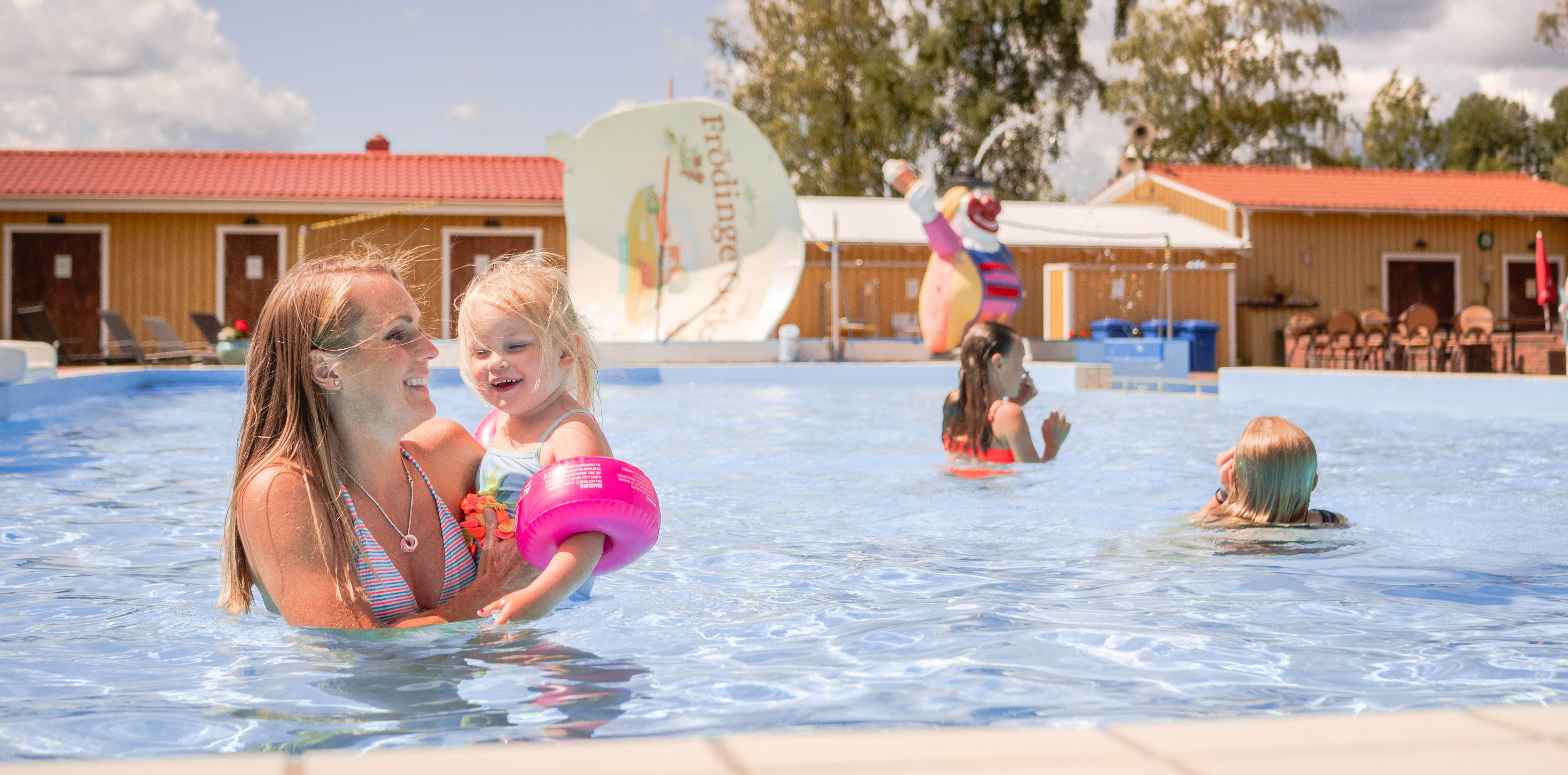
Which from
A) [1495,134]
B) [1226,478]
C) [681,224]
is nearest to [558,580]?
[1226,478]

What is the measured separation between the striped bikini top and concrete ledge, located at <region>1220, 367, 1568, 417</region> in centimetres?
916

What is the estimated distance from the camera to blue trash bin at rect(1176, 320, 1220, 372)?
1914 cm

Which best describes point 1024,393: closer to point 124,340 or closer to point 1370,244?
point 124,340

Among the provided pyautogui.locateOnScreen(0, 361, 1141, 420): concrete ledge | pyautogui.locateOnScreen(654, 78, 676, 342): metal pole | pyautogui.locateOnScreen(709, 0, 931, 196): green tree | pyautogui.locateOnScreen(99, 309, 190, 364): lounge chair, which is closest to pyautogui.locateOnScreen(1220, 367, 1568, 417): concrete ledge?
pyautogui.locateOnScreen(0, 361, 1141, 420): concrete ledge

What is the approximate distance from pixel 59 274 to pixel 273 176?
3552mm

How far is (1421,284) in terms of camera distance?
23609 millimetres

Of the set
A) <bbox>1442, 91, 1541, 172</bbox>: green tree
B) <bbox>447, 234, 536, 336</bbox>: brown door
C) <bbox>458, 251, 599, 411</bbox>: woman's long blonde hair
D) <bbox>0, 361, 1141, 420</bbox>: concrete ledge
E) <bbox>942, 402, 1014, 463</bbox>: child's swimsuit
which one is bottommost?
<bbox>942, 402, 1014, 463</bbox>: child's swimsuit

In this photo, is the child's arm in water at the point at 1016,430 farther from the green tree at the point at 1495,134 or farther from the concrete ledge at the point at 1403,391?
the green tree at the point at 1495,134

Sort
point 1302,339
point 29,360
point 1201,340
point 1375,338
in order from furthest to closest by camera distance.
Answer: point 1201,340, point 1302,339, point 1375,338, point 29,360

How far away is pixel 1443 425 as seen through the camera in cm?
904

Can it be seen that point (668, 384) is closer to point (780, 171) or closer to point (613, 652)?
point (780, 171)

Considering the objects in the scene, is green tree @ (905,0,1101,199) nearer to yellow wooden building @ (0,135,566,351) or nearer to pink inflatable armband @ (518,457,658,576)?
yellow wooden building @ (0,135,566,351)

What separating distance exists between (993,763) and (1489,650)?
6.16 feet

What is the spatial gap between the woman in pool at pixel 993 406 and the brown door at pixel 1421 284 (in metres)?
20.4
